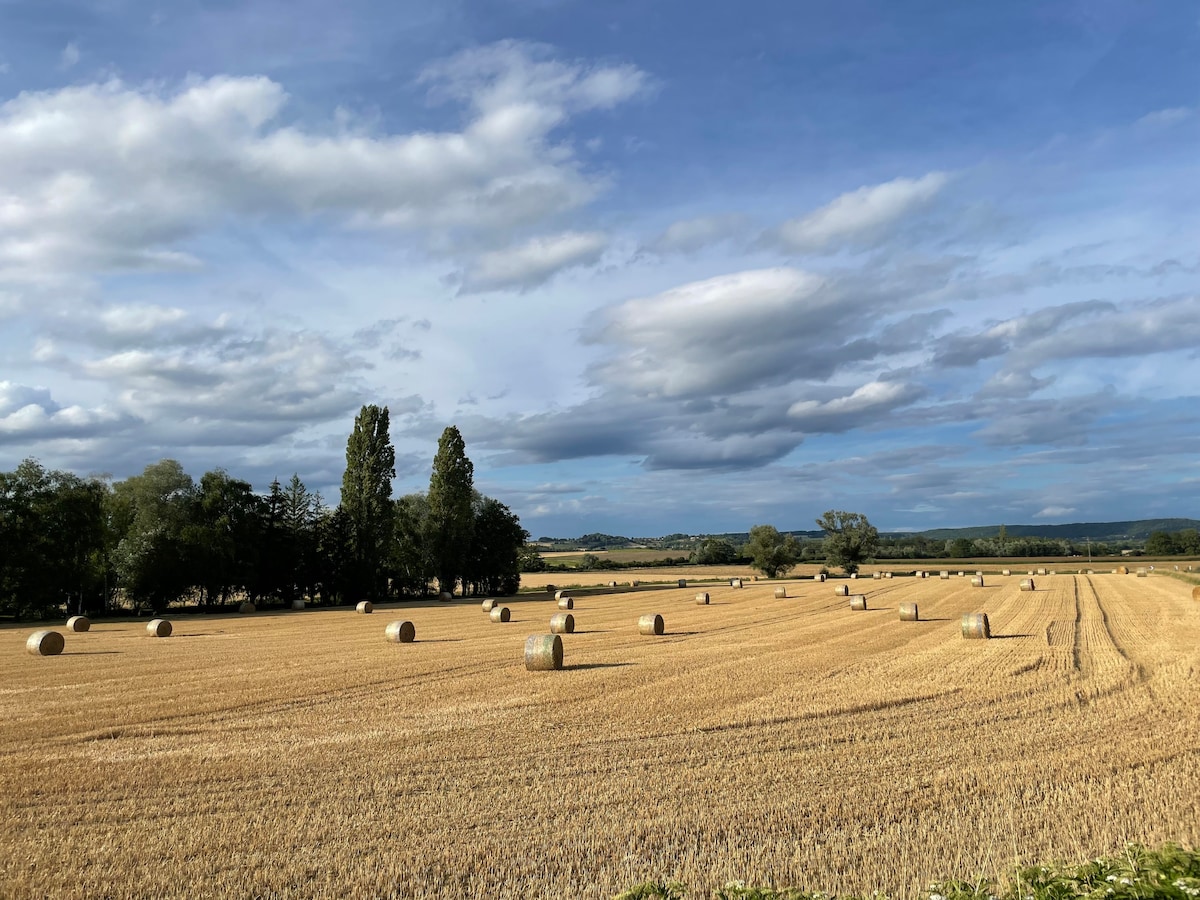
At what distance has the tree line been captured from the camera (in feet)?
144

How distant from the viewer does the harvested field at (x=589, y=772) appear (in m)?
6.18

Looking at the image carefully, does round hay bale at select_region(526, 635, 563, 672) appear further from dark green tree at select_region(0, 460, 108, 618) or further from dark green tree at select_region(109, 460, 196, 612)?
dark green tree at select_region(109, 460, 196, 612)

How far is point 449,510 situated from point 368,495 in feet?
20.4

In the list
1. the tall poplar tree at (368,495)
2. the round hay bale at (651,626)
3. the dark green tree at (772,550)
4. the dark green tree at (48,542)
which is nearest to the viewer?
the round hay bale at (651,626)

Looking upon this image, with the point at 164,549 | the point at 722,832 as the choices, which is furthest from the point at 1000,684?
the point at 164,549

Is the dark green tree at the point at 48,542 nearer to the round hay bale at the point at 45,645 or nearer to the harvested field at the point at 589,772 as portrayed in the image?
the round hay bale at the point at 45,645

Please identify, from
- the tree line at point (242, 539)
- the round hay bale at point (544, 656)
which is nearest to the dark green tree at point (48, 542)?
the tree line at point (242, 539)

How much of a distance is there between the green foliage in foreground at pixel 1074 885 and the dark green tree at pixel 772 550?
2935 inches

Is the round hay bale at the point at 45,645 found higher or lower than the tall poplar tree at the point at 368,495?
lower

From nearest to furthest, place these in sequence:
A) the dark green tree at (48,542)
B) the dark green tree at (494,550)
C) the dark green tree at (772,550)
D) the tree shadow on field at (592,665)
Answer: the tree shadow on field at (592,665) < the dark green tree at (48,542) < the dark green tree at (494,550) < the dark green tree at (772,550)

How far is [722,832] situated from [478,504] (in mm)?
62606

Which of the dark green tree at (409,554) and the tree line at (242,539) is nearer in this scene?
the tree line at (242,539)

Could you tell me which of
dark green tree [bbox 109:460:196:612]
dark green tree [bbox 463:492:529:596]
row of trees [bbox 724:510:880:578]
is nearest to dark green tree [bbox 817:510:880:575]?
row of trees [bbox 724:510:880:578]

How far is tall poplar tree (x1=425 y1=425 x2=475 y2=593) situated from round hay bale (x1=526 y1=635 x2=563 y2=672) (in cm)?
4434
